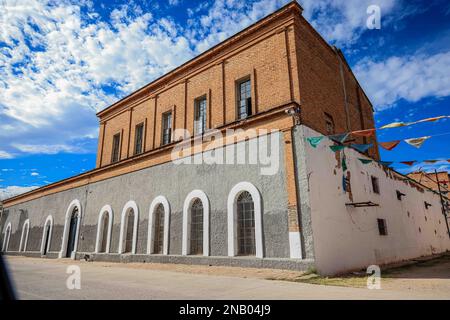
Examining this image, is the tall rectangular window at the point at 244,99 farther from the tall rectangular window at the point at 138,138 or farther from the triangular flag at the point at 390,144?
the tall rectangular window at the point at 138,138

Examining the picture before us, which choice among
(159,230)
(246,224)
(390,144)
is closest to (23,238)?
(159,230)

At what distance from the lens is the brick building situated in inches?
368

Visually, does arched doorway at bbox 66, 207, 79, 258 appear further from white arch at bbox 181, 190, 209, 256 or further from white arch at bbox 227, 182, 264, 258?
white arch at bbox 227, 182, 264, 258

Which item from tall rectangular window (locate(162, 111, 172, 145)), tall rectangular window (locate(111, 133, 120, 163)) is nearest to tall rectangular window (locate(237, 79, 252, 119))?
tall rectangular window (locate(162, 111, 172, 145))

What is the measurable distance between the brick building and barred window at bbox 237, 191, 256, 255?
4 centimetres

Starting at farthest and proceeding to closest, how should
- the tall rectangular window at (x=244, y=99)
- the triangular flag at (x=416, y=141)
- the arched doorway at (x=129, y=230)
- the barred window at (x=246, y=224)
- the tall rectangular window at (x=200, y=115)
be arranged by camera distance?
the arched doorway at (x=129, y=230) < the tall rectangular window at (x=200, y=115) < the tall rectangular window at (x=244, y=99) < the barred window at (x=246, y=224) < the triangular flag at (x=416, y=141)

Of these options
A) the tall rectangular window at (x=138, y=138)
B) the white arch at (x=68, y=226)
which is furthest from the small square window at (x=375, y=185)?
the white arch at (x=68, y=226)

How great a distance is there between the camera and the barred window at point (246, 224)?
10117 millimetres

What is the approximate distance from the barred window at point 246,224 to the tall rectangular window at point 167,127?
6072 millimetres

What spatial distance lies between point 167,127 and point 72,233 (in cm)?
1016

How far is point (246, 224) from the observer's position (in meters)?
10.3

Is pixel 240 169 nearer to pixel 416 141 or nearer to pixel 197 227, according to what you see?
pixel 197 227

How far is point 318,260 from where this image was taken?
8.45 meters
